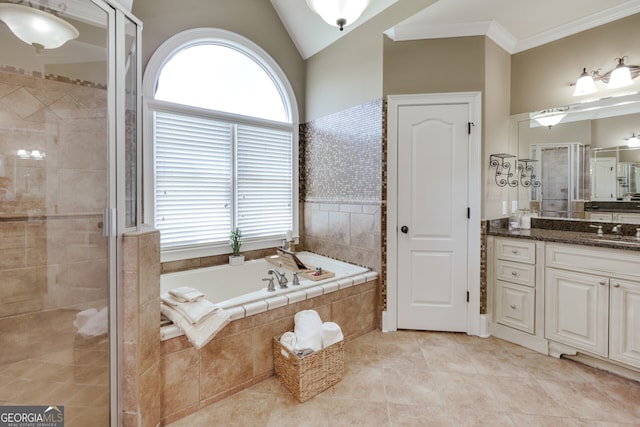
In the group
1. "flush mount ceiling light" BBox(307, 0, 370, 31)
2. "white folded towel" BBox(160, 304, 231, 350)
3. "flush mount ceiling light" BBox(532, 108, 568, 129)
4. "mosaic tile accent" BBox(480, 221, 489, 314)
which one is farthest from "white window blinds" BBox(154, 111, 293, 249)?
"flush mount ceiling light" BBox(532, 108, 568, 129)

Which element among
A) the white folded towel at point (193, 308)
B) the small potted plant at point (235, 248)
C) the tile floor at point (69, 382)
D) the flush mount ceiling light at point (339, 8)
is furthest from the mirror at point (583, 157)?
the tile floor at point (69, 382)

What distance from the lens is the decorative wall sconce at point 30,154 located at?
5.13 ft

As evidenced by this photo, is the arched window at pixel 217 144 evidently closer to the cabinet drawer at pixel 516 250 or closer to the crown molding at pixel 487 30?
the crown molding at pixel 487 30

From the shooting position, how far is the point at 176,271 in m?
2.72

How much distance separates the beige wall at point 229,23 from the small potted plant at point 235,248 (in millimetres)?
1585

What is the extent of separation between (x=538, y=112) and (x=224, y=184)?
9.97 feet

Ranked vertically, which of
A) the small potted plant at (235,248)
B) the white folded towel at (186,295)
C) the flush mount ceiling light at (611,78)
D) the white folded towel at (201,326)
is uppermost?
the flush mount ceiling light at (611,78)

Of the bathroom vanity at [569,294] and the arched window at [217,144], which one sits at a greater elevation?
the arched window at [217,144]

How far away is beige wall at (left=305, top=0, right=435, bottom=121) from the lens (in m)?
2.61

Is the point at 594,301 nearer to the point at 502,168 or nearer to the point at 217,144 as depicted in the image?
the point at 502,168

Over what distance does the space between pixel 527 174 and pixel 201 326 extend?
303 cm

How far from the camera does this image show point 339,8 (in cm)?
179

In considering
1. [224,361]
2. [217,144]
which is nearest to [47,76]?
[217,144]

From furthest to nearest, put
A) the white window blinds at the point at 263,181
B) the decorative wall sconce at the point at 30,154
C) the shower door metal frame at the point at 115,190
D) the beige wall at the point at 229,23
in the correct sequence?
the white window blinds at the point at 263,181 < the beige wall at the point at 229,23 < the decorative wall sconce at the point at 30,154 < the shower door metal frame at the point at 115,190
